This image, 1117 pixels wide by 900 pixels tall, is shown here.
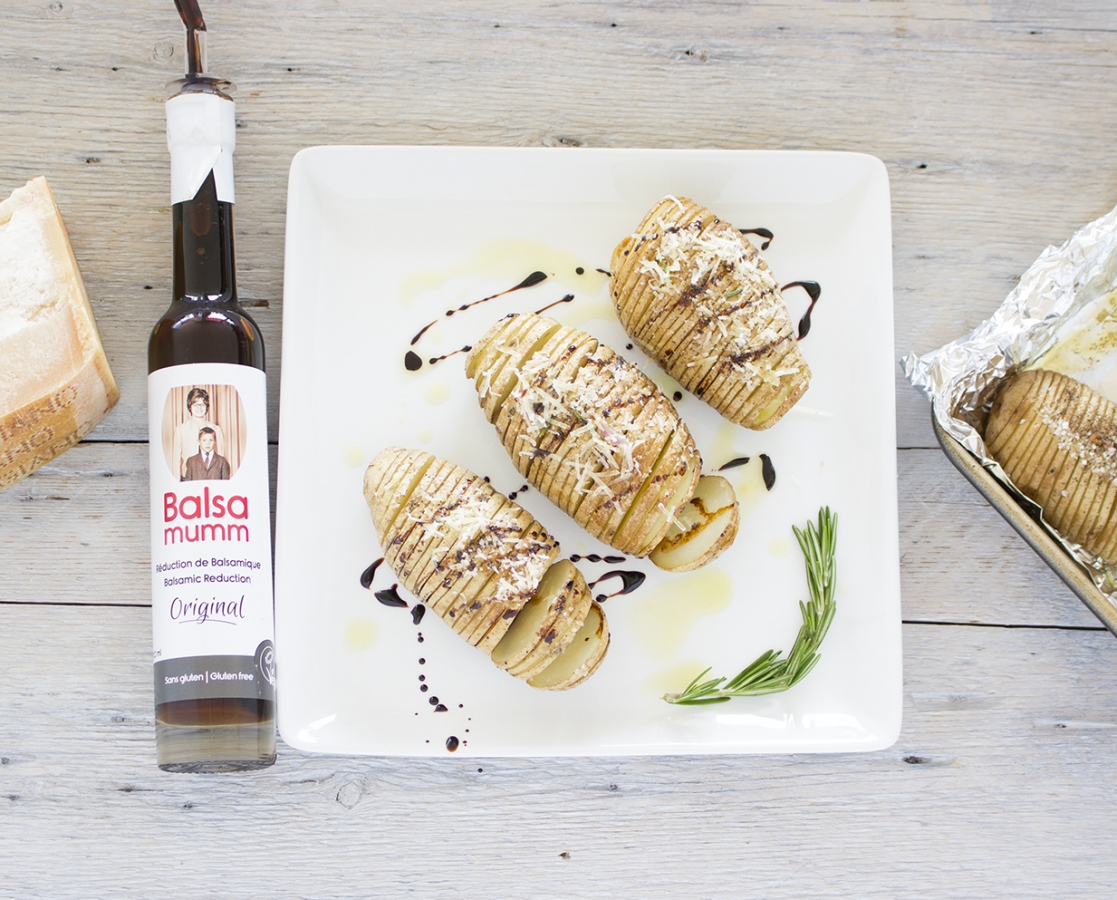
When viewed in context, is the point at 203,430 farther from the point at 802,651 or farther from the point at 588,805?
the point at 802,651

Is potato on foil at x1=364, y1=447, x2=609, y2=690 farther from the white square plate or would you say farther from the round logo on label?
the round logo on label

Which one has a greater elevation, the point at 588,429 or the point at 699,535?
the point at 588,429

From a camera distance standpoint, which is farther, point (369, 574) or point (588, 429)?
point (369, 574)

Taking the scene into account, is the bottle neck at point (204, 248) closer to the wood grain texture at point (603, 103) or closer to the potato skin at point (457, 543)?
the wood grain texture at point (603, 103)

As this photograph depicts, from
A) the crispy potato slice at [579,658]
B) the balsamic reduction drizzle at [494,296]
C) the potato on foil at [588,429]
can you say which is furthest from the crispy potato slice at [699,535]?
the balsamic reduction drizzle at [494,296]

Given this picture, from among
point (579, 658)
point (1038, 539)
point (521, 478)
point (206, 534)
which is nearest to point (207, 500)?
point (206, 534)

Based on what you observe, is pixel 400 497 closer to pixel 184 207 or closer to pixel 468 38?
pixel 184 207

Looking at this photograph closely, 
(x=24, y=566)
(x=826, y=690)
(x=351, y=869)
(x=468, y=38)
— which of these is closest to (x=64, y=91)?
(x=468, y=38)
